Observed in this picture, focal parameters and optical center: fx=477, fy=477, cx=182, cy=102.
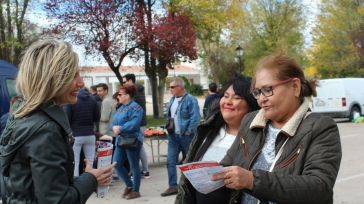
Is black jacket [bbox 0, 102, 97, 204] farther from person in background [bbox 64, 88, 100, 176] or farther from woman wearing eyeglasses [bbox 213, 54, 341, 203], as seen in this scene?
person in background [bbox 64, 88, 100, 176]

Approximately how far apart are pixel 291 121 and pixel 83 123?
5991mm

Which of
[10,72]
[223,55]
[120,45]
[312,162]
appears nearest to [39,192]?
[312,162]

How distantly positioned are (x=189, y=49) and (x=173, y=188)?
1423 cm

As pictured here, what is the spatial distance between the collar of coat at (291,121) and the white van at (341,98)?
17777mm

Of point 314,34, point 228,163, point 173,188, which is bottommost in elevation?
point 173,188

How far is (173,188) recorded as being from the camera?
24.9 feet

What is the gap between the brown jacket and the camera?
2238 millimetres

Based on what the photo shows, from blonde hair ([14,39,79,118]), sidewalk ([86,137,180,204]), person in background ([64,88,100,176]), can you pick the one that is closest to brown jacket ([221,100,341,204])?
blonde hair ([14,39,79,118])

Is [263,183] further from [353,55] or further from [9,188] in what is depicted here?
[353,55]

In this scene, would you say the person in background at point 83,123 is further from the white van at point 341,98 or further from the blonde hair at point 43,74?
the white van at point 341,98

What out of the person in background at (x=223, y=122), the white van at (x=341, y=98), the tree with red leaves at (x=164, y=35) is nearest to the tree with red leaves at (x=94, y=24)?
the tree with red leaves at (x=164, y=35)

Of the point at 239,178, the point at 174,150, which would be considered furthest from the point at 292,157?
the point at 174,150

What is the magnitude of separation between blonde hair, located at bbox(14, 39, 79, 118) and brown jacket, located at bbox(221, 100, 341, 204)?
1020mm

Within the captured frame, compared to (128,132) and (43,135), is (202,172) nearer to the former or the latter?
(43,135)
